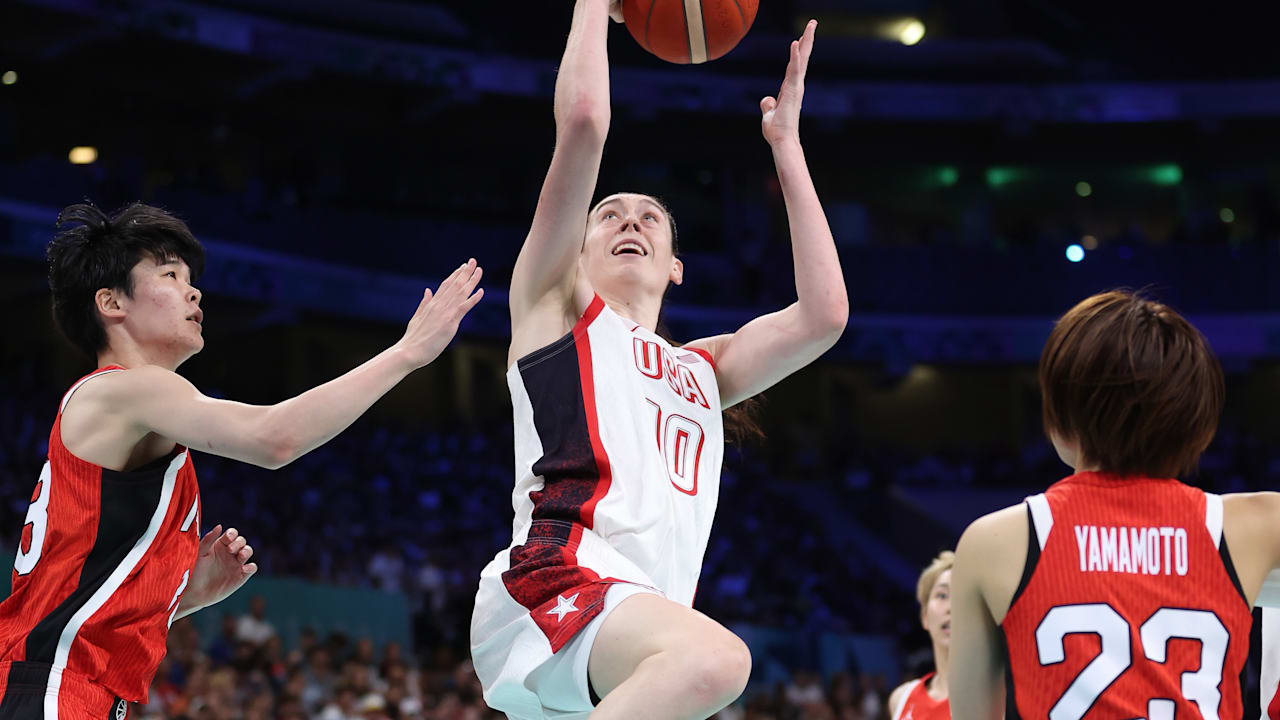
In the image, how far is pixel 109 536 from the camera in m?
3.27

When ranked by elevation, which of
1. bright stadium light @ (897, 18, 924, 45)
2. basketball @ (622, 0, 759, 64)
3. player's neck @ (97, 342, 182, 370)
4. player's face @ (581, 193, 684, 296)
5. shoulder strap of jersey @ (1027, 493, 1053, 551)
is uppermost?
bright stadium light @ (897, 18, 924, 45)

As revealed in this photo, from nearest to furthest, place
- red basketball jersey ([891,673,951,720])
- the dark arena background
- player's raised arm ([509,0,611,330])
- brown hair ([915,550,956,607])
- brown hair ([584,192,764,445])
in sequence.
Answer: player's raised arm ([509,0,611,330]), brown hair ([584,192,764,445]), red basketball jersey ([891,673,951,720]), brown hair ([915,550,956,607]), the dark arena background

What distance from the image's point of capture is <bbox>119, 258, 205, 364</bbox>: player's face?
3.51 m

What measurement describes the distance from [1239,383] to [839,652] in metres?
13.6

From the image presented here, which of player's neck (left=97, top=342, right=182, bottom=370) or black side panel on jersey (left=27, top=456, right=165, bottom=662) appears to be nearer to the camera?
black side panel on jersey (left=27, top=456, right=165, bottom=662)

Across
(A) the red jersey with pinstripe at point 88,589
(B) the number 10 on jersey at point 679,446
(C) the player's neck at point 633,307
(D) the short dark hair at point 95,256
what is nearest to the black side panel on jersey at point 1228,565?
(B) the number 10 on jersey at point 679,446

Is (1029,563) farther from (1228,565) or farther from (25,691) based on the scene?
(25,691)

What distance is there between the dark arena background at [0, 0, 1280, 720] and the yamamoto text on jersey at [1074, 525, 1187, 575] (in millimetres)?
10930

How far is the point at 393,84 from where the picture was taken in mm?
20969

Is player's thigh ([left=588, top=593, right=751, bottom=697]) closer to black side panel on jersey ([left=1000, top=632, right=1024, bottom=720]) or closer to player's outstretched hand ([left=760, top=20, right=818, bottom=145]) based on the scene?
black side panel on jersey ([left=1000, top=632, right=1024, bottom=720])

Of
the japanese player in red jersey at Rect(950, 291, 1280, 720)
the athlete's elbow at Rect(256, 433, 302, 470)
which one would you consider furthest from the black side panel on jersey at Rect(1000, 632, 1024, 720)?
the athlete's elbow at Rect(256, 433, 302, 470)

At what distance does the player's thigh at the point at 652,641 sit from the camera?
2828 millimetres

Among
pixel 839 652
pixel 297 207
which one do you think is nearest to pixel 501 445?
pixel 297 207

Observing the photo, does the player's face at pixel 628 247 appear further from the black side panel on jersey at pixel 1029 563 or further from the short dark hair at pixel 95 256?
the black side panel on jersey at pixel 1029 563
